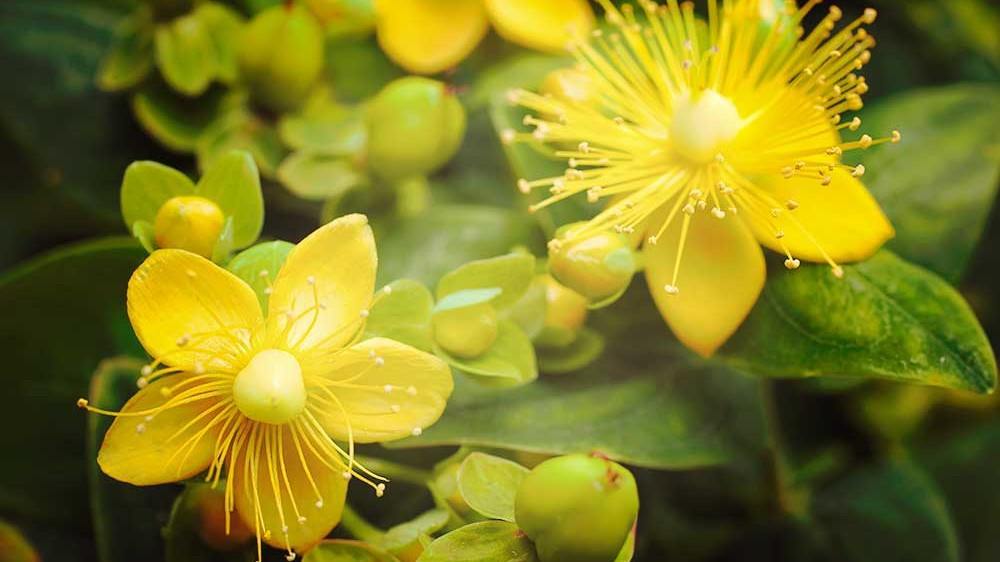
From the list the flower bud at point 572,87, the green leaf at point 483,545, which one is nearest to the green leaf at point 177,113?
the flower bud at point 572,87

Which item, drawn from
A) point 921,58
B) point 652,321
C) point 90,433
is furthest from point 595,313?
point 921,58

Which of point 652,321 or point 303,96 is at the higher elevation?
point 303,96

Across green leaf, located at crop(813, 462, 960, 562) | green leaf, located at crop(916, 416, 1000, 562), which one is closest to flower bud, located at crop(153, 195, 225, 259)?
green leaf, located at crop(813, 462, 960, 562)

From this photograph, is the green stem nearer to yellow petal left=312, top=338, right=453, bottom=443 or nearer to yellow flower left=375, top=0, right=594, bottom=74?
yellow petal left=312, top=338, right=453, bottom=443

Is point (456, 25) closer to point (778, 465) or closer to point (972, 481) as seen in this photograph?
point (778, 465)

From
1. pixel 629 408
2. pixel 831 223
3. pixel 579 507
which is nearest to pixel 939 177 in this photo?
pixel 831 223

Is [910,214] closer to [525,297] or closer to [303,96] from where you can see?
[525,297]

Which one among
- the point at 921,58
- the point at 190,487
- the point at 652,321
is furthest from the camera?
the point at 921,58
